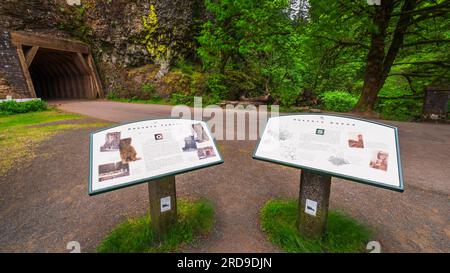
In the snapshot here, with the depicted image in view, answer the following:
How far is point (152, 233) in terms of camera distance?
2.33 meters

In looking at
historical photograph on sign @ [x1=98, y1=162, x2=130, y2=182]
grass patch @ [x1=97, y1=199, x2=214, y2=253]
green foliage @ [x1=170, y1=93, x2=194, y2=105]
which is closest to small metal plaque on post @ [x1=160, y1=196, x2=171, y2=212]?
grass patch @ [x1=97, y1=199, x2=214, y2=253]

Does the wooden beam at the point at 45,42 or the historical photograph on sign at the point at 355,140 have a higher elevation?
the wooden beam at the point at 45,42

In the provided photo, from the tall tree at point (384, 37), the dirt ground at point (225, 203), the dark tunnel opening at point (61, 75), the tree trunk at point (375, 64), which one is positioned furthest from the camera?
the dark tunnel opening at point (61, 75)

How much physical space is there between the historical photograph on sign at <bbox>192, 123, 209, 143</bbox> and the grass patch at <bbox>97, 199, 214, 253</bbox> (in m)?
1.06

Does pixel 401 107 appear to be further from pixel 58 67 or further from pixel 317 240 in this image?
pixel 58 67

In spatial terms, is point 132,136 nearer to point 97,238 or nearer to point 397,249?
point 97,238

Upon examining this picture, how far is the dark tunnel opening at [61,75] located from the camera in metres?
16.8

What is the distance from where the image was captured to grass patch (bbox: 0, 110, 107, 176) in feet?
14.6

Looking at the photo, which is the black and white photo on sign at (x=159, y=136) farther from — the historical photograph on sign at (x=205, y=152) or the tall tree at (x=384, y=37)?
the tall tree at (x=384, y=37)

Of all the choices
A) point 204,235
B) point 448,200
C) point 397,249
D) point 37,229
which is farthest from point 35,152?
point 448,200

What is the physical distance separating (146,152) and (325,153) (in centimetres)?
167

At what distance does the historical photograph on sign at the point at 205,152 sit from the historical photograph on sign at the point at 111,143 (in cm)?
79

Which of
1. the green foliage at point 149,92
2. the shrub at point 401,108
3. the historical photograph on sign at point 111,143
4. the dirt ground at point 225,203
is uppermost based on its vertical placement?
the green foliage at point 149,92

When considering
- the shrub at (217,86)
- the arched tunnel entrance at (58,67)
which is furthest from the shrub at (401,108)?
the arched tunnel entrance at (58,67)
